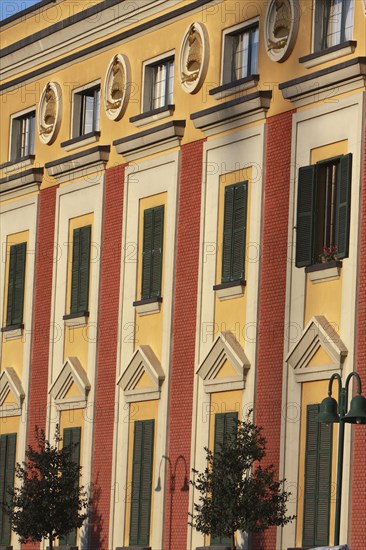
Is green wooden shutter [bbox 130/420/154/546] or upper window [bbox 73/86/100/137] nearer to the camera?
green wooden shutter [bbox 130/420/154/546]

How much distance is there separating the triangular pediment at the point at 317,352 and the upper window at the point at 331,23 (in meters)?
5.19

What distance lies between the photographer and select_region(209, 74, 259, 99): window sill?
36.9 meters

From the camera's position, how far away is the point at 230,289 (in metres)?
37.1

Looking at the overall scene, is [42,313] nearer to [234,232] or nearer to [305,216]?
[234,232]

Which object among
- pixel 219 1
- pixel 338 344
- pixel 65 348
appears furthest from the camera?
pixel 65 348

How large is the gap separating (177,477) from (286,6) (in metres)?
9.76

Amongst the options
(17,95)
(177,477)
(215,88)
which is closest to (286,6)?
(215,88)

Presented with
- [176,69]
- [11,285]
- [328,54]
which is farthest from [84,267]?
[328,54]

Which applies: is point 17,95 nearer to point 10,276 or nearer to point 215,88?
point 10,276

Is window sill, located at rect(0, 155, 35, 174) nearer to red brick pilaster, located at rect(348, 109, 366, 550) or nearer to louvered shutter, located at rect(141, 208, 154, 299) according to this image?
louvered shutter, located at rect(141, 208, 154, 299)

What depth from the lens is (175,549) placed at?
38.0 m

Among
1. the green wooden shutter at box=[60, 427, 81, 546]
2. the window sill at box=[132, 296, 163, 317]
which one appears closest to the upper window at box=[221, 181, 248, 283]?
A: the window sill at box=[132, 296, 163, 317]

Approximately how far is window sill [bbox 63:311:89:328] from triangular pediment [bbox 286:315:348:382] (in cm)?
839

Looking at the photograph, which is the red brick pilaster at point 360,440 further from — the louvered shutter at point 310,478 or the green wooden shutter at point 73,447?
the green wooden shutter at point 73,447
